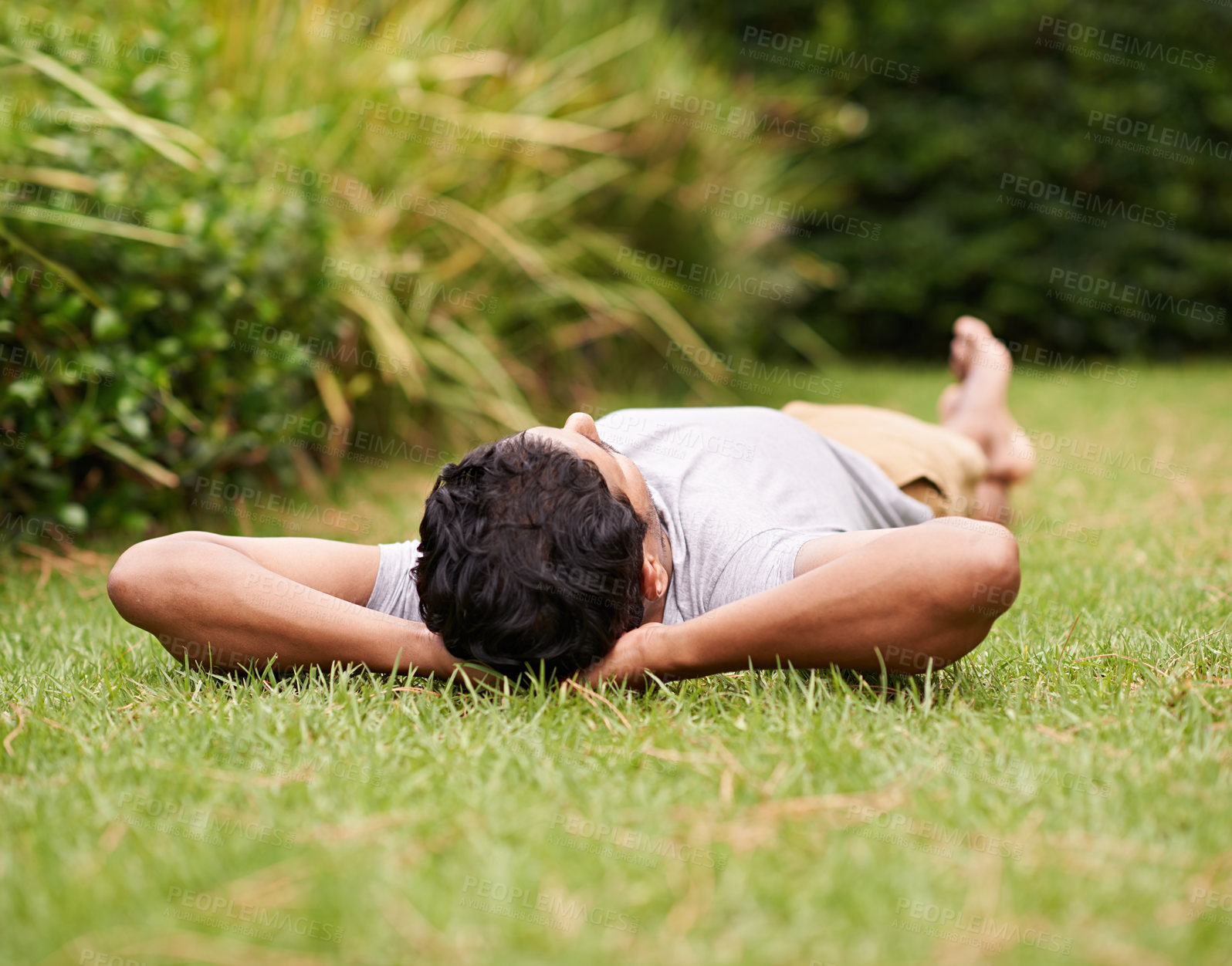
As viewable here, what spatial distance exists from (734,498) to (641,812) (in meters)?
0.79

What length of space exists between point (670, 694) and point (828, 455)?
89cm

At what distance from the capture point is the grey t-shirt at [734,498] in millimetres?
1725

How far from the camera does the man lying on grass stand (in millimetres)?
1461

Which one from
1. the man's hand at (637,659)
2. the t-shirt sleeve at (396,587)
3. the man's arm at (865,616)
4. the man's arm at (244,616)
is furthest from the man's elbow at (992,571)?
the t-shirt sleeve at (396,587)

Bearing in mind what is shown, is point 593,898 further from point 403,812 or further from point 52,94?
point 52,94

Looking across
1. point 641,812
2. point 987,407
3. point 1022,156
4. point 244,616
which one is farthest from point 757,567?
point 1022,156

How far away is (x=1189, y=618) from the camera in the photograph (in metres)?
1.98

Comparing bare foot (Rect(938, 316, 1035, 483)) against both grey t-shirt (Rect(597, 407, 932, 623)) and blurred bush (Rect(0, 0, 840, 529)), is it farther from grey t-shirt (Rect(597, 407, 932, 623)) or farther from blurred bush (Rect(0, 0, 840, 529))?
blurred bush (Rect(0, 0, 840, 529))

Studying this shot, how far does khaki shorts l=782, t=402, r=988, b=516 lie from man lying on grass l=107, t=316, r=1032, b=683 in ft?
2.09

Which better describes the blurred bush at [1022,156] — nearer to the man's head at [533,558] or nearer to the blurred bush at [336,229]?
the blurred bush at [336,229]

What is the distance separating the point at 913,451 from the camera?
2627mm

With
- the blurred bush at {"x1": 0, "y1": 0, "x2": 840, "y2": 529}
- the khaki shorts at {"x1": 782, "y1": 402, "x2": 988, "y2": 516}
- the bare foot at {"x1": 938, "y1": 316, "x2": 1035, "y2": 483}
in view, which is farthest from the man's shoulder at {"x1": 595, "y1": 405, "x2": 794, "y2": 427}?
the blurred bush at {"x1": 0, "y1": 0, "x2": 840, "y2": 529}

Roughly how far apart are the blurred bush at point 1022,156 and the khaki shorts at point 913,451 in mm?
4192

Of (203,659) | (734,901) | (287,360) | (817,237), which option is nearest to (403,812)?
(734,901)
